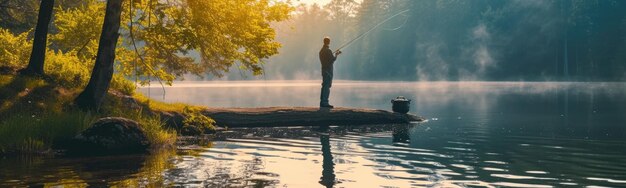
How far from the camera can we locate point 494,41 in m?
126

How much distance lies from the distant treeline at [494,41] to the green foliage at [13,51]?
67.4m

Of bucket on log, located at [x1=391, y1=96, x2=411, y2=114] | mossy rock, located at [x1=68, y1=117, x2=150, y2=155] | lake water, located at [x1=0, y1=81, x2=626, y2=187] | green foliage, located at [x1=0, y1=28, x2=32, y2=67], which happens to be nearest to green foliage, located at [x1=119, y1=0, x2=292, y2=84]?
lake water, located at [x1=0, y1=81, x2=626, y2=187]

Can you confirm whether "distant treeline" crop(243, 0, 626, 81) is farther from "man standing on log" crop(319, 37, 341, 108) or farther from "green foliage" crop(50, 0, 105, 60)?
"green foliage" crop(50, 0, 105, 60)

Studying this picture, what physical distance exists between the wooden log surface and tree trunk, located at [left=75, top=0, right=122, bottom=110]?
547 centimetres

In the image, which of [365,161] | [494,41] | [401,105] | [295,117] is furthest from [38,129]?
Result: [494,41]

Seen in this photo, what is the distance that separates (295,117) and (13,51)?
10.1 m

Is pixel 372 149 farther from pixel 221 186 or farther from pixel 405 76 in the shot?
pixel 405 76

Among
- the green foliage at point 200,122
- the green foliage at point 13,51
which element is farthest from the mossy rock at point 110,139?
the green foliage at point 13,51

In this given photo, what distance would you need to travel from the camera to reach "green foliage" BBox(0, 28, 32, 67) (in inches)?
959

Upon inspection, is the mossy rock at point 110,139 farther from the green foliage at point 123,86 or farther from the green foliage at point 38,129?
the green foliage at point 123,86

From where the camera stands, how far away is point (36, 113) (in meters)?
20.2

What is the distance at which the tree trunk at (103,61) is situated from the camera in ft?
69.7

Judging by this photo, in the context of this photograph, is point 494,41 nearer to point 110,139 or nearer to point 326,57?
point 326,57

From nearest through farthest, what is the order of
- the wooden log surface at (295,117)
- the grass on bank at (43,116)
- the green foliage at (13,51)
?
the grass on bank at (43,116) < the green foliage at (13,51) < the wooden log surface at (295,117)
